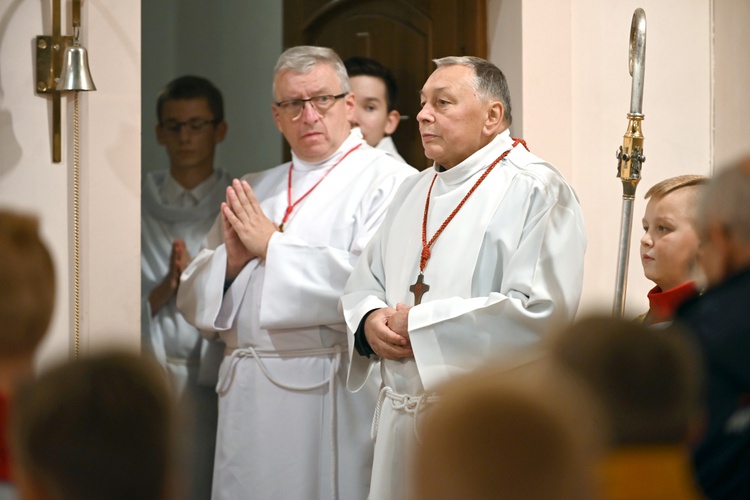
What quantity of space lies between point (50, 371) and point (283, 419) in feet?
12.2

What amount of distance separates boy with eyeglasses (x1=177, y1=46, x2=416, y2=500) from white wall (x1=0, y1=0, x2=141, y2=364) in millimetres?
432

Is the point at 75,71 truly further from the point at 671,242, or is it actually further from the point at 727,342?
the point at 727,342

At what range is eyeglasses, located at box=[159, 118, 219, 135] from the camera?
258 inches

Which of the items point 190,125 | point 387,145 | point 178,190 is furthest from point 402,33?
point 178,190

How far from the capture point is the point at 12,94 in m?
4.91

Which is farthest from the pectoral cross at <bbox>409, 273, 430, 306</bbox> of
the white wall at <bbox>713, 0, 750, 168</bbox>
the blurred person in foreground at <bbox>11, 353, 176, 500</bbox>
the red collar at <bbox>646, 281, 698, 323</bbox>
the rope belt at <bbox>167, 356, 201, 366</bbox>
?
the blurred person in foreground at <bbox>11, 353, 176, 500</bbox>

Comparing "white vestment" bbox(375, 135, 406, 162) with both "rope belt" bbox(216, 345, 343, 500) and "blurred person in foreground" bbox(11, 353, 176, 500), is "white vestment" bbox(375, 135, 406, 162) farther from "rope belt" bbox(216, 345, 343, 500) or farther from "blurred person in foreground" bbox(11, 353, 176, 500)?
"blurred person in foreground" bbox(11, 353, 176, 500)

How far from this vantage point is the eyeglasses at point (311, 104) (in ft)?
17.4

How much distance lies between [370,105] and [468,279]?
6.60 ft

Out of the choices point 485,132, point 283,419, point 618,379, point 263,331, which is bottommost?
point 283,419

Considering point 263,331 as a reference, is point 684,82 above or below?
above

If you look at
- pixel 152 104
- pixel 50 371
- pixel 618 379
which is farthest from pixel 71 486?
pixel 152 104

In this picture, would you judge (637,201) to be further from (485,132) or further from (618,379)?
(618,379)

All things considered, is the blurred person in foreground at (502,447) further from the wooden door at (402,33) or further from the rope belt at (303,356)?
the wooden door at (402,33)
